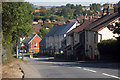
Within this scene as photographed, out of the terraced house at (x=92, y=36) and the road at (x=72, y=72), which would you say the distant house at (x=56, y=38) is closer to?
the terraced house at (x=92, y=36)

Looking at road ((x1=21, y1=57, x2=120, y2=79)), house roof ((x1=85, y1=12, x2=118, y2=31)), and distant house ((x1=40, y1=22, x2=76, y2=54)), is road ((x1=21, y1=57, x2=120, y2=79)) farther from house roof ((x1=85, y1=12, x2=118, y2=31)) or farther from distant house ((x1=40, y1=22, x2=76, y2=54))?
distant house ((x1=40, y1=22, x2=76, y2=54))

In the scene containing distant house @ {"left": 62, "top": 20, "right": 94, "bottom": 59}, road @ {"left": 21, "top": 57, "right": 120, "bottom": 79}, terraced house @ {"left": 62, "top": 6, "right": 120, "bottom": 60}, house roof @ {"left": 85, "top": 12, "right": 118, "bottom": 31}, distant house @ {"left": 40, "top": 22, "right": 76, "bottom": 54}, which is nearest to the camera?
road @ {"left": 21, "top": 57, "right": 120, "bottom": 79}

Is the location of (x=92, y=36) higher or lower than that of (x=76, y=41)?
higher

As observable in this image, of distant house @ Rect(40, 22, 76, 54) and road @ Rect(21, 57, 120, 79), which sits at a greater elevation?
distant house @ Rect(40, 22, 76, 54)

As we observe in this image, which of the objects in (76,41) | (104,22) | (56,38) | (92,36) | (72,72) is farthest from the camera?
(56,38)

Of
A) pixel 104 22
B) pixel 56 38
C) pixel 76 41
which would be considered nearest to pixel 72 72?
pixel 104 22

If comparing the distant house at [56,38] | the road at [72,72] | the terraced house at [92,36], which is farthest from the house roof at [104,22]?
the distant house at [56,38]

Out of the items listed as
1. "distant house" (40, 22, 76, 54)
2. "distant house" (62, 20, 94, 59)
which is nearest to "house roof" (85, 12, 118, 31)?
"distant house" (62, 20, 94, 59)

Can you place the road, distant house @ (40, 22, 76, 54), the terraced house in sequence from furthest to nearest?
distant house @ (40, 22, 76, 54) → the terraced house → the road

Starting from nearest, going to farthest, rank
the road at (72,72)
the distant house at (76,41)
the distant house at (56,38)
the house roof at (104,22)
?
the road at (72,72) < the house roof at (104,22) < the distant house at (76,41) < the distant house at (56,38)

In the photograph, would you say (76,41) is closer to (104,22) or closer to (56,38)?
(104,22)

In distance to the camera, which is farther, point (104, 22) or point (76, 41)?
point (76, 41)

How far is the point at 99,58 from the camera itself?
136ft

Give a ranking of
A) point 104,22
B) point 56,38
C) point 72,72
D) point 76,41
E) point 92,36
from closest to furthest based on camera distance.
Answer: point 72,72, point 104,22, point 92,36, point 76,41, point 56,38
